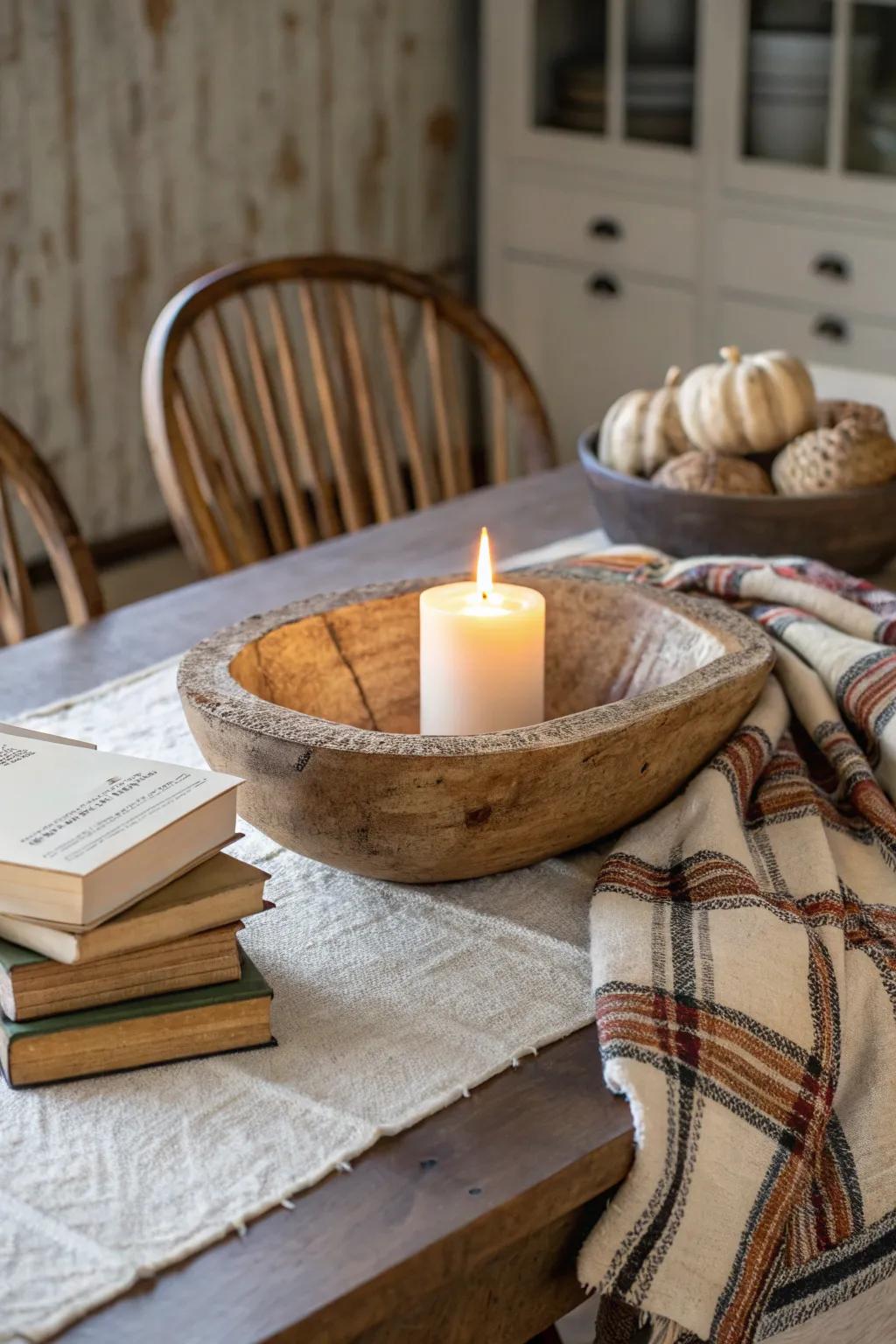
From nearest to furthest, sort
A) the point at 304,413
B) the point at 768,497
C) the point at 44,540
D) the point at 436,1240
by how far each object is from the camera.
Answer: the point at 436,1240, the point at 768,497, the point at 44,540, the point at 304,413

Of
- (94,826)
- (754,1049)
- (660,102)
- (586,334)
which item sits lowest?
(586,334)

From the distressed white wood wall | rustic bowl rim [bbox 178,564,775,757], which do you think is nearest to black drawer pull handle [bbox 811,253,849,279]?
the distressed white wood wall

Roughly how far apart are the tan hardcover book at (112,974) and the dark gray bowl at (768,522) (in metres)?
0.61

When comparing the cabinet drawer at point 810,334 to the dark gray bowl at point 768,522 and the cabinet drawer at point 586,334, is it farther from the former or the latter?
the dark gray bowl at point 768,522

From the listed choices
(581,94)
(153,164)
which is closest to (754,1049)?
(153,164)

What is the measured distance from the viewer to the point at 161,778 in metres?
0.71

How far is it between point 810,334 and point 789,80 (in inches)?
17.0

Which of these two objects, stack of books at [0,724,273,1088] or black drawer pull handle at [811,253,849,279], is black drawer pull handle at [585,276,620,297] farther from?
stack of books at [0,724,273,1088]

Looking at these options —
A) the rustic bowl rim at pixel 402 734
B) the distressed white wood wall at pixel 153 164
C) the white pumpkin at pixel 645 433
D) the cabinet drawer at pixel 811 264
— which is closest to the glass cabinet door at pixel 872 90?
the cabinet drawer at pixel 811 264

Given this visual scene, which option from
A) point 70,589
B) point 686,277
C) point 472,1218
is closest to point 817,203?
point 686,277

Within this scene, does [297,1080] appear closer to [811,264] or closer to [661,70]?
[811,264]

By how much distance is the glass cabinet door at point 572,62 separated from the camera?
298 centimetres

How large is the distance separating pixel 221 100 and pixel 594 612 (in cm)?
211

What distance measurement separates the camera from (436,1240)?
59 centimetres
